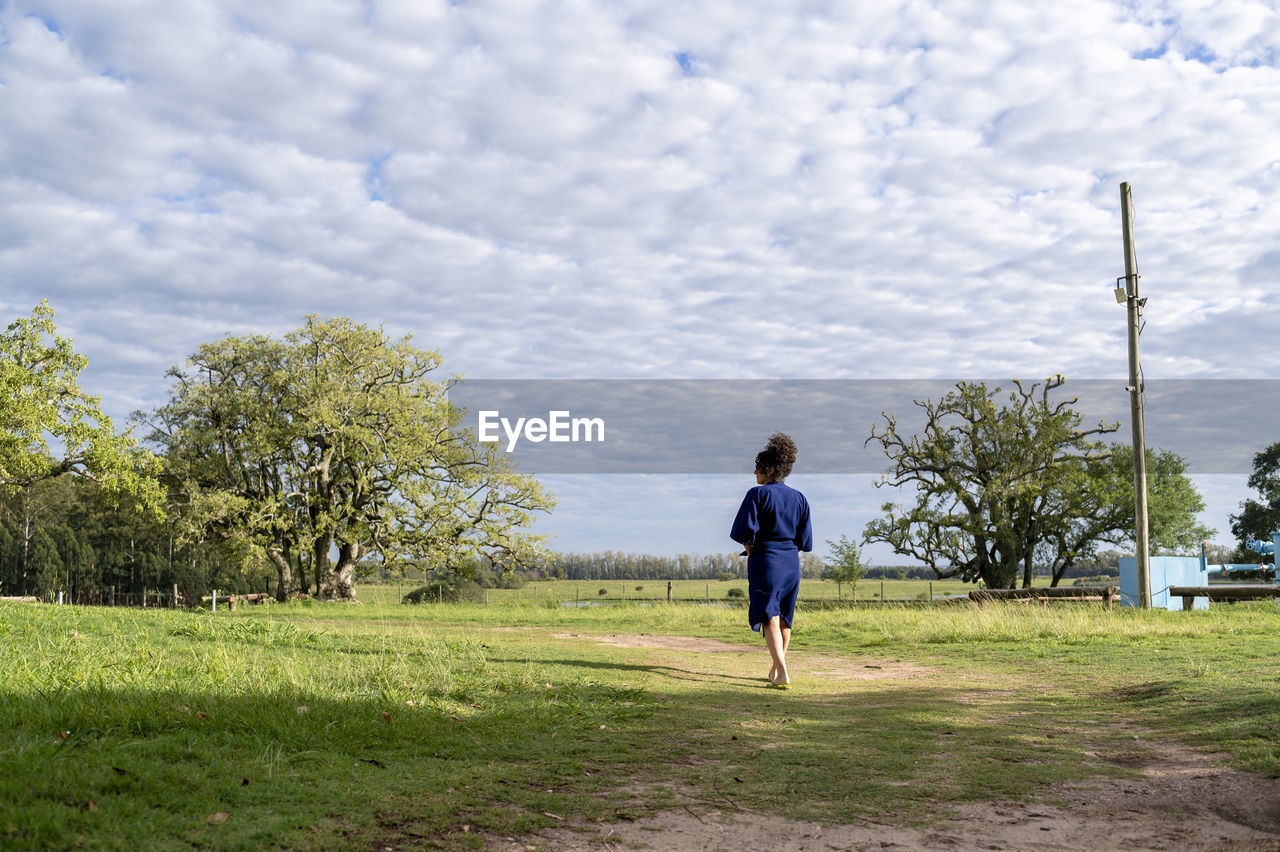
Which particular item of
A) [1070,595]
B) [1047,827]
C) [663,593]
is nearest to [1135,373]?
[1070,595]

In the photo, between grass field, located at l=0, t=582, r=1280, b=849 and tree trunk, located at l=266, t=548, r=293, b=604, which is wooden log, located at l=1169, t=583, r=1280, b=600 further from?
tree trunk, located at l=266, t=548, r=293, b=604

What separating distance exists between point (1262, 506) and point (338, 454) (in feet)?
193

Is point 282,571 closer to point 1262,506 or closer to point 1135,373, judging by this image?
point 1135,373

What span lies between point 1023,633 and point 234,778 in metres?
12.5

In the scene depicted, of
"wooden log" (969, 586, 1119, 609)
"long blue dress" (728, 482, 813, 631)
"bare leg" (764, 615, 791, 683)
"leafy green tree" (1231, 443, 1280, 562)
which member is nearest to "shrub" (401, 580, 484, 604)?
"wooden log" (969, 586, 1119, 609)

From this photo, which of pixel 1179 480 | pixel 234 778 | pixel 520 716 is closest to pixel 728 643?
pixel 520 716

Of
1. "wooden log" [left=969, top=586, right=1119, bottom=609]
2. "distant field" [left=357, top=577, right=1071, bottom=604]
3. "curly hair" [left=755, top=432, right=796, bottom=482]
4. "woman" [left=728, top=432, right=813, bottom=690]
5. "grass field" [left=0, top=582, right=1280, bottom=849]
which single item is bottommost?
"distant field" [left=357, top=577, right=1071, bottom=604]

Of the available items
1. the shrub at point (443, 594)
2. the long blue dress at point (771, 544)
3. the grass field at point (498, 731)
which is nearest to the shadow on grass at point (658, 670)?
the grass field at point (498, 731)

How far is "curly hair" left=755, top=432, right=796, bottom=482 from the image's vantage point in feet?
28.7

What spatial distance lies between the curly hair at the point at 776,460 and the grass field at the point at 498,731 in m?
2.09

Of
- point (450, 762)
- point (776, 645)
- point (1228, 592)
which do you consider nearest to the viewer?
point (450, 762)

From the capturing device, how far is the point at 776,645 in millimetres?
8359

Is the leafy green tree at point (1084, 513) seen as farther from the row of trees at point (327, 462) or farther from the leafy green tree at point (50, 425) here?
the leafy green tree at point (50, 425)

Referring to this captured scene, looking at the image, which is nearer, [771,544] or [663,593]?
[771,544]
